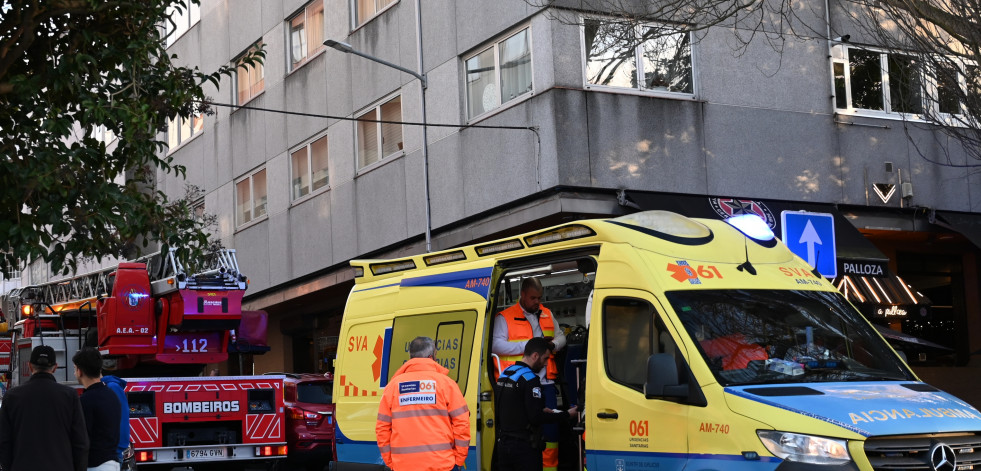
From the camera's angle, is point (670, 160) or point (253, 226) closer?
point (670, 160)

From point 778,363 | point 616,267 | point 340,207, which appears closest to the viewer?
point 778,363

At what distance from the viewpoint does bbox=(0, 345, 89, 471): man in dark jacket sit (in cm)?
766

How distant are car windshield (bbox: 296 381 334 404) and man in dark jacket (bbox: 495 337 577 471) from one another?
7.64 meters

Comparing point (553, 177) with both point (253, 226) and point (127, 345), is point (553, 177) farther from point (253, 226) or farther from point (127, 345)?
point (253, 226)

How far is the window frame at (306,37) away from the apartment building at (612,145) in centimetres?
15

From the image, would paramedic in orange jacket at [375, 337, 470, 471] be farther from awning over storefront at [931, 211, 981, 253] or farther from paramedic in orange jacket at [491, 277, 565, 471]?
awning over storefront at [931, 211, 981, 253]

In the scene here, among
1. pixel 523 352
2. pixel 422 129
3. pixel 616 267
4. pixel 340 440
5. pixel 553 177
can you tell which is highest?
pixel 422 129

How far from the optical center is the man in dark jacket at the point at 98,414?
27.7 ft

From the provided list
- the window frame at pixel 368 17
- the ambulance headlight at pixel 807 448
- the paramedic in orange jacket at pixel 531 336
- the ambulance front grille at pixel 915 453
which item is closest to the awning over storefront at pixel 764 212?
the window frame at pixel 368 17

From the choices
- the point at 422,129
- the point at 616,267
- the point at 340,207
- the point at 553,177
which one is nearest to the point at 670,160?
the point at 553,177

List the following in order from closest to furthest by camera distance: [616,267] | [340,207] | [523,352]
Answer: [616,267] → [523,352] → [340,207]

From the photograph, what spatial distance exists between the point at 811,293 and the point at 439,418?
285 centimetres

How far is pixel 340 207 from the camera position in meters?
23.1

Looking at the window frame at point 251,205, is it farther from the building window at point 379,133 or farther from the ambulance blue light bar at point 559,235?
the ambulance blue light bar at point 559,235
